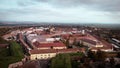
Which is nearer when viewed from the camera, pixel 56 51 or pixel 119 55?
pixel 119 55

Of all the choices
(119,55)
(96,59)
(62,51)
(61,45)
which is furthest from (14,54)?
(119,55)

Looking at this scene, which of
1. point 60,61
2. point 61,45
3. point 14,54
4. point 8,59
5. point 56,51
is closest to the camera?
point 60,61

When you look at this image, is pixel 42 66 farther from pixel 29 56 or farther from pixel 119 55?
pixel 119 55

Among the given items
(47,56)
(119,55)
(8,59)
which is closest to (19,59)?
(8,59)

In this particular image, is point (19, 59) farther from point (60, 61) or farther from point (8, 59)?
point (60, 61)

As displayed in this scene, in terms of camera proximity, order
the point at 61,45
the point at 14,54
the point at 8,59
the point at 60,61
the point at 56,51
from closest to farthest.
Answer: the point at 60,61, the point at 8,59, the point at 14,54, the point at 56,51, the point at 61,45

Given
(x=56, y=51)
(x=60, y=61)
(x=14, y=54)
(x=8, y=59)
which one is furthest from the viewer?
(x=56, y=51)

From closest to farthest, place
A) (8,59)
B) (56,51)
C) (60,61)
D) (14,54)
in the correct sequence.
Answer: (60,61) → (8,59) → (14,54) → (56,51)

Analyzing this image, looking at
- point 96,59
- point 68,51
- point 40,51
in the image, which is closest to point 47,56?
point 40,51
